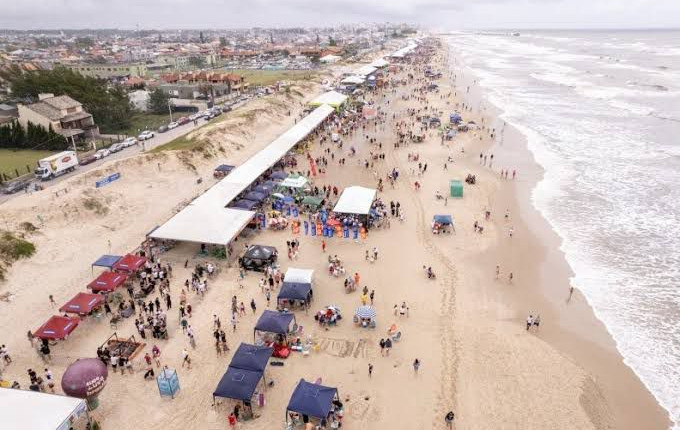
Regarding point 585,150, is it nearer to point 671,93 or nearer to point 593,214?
point 593,214

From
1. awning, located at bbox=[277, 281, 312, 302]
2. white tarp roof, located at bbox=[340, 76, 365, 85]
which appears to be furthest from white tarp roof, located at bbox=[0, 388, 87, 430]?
white tarp roof, located at bbox=[340, 76, 365, 85]

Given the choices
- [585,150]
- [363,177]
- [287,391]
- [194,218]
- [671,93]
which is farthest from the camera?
[671,93]

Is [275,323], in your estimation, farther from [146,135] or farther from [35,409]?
[146,135]

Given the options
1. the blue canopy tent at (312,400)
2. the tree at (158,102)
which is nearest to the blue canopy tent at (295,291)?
the blue canopy tent at (312,400)

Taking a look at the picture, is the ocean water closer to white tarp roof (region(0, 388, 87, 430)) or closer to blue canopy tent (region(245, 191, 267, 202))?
blue canopy tent (region(245, 191, 267, 202))

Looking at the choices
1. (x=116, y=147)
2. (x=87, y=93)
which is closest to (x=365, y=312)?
(x=116, y=147)

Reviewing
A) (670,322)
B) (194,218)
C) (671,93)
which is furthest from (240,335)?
(671,93)
